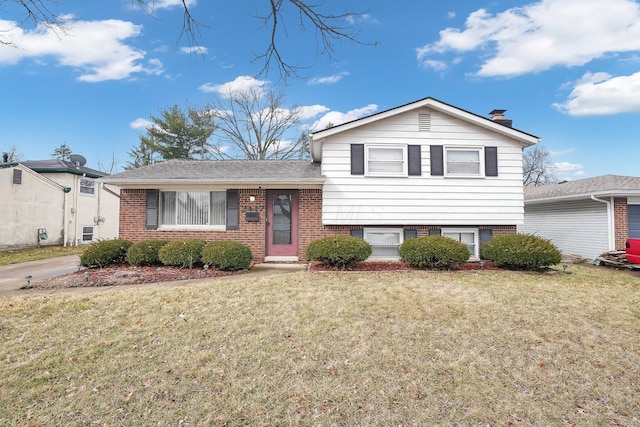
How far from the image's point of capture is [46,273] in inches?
339

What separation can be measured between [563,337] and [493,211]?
6597 mm

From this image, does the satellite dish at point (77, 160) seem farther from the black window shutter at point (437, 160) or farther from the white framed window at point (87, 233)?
the black window shutter at point (437, 160)

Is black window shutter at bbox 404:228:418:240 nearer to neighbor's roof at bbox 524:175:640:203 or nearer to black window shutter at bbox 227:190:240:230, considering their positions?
black window shutter at bbox 227:190:240:230

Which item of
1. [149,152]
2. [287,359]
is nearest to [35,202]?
[149,152]

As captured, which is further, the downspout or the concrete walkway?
the downspout

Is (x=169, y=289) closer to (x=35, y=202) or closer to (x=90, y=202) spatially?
(x=35, y=202)

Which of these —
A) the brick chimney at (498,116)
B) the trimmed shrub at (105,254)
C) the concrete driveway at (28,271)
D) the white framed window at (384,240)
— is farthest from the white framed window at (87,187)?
the brick chimney at (498,116)

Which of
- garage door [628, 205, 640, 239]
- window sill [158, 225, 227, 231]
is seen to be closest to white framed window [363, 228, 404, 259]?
window sill [158, 225, 227, 231]

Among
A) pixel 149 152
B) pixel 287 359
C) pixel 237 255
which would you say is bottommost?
pixel 287 359

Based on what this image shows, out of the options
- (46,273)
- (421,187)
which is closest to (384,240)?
(421,187)

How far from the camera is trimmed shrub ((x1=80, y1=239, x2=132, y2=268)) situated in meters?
8.51

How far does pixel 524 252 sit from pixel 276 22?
8.11 m

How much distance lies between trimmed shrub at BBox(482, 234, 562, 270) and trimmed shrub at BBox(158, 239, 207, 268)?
828 cm

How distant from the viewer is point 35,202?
14.8 metres
